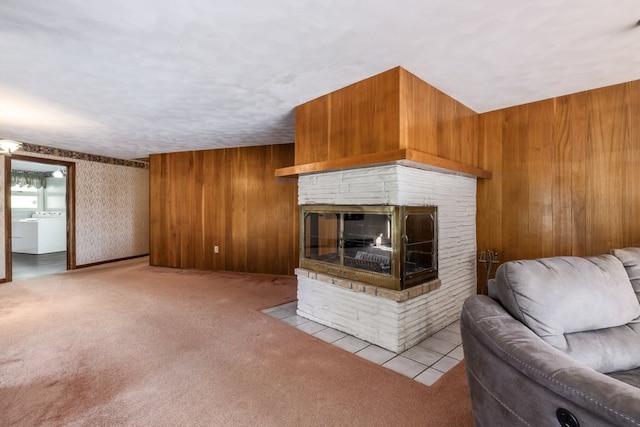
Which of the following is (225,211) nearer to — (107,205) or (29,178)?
(107,205)

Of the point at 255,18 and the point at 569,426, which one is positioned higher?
the point at 255,18

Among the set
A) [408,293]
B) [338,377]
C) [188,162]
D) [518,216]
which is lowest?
[338,377]

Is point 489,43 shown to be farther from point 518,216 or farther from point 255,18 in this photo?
point 518,216

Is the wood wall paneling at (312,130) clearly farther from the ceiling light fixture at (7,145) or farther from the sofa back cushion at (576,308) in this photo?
the ceiling light fixture at (7,145)

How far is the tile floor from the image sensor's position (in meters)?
2.18

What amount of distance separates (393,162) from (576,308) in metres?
1.38

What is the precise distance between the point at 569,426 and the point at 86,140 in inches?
240

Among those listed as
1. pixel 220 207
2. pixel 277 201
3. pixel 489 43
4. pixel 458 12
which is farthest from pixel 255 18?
pixel 220 207

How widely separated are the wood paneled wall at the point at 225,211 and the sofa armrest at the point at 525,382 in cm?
388

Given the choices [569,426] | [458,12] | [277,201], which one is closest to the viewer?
[569,426]

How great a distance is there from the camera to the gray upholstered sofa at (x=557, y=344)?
887 millimetres

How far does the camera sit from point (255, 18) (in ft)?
5.83

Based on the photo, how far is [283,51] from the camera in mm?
2160

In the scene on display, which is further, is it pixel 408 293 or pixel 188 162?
pixel 188 162
